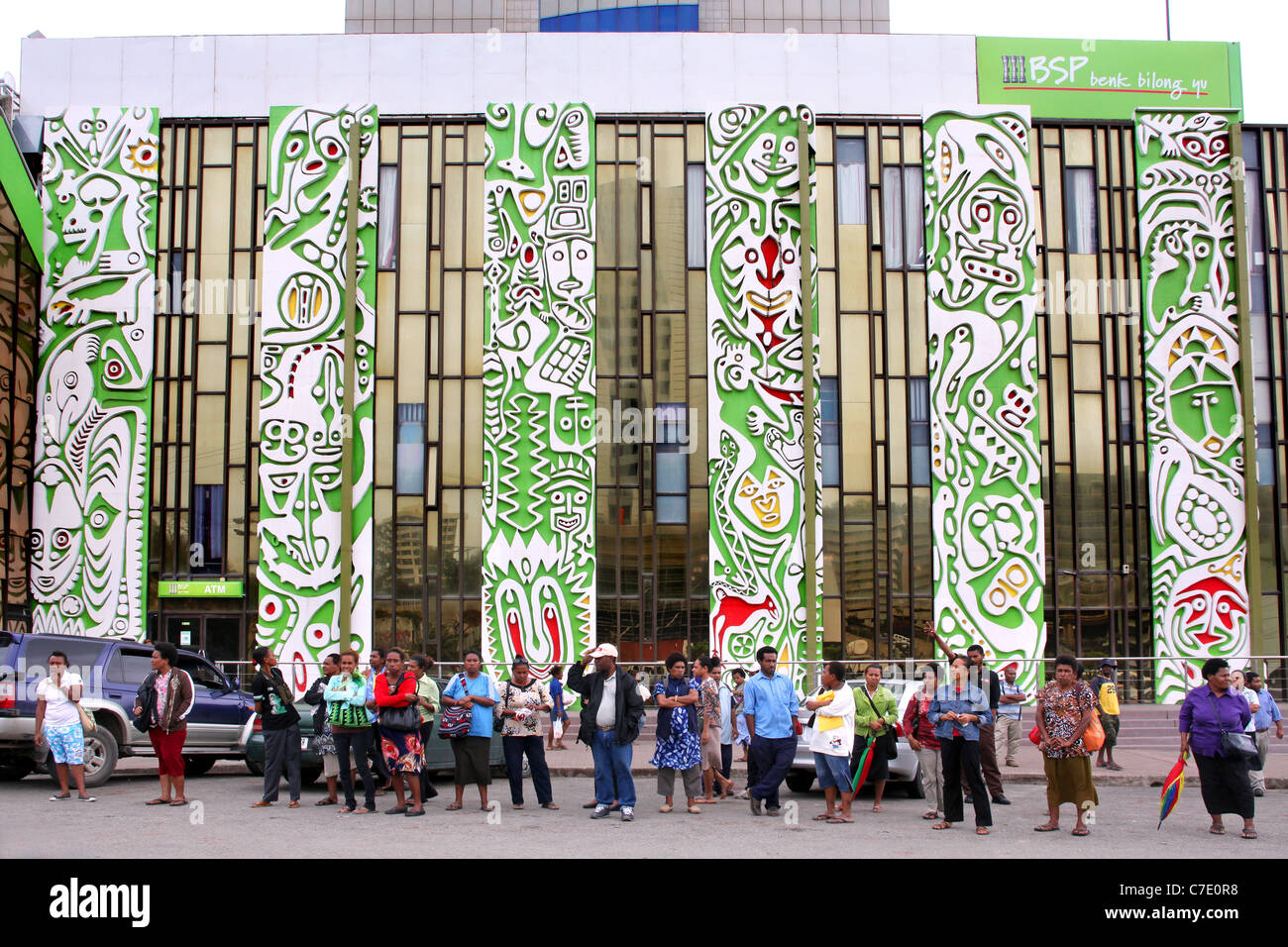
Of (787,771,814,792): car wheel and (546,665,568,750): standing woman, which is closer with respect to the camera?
(787,771,814,792): car wheel

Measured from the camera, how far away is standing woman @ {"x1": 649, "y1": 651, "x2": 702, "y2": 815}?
13898mm

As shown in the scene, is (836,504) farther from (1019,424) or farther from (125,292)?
(125,292)

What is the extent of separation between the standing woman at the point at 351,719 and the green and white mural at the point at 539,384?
12880 millimetres

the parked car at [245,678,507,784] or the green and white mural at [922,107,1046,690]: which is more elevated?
the green and white mural at [922,107,1046,690]

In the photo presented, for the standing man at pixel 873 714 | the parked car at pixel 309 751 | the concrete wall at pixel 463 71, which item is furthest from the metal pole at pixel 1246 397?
the parked car at pixel 309 751

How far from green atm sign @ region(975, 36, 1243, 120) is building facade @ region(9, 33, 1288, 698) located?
335 cm

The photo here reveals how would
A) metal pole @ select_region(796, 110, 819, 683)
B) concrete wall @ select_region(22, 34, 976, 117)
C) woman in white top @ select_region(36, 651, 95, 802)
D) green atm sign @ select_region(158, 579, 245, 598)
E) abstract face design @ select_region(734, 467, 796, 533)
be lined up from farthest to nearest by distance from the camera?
concrete wall @ select_region(22, 34, 976, 117)
green atm sign @ select_region(158, 579, 245, 598)
abstract face design @ select_region(734, 467, 796, 533)
metal pole @ select_region(796, 110, 819, 683)
woman in white top @ select_region(36, 651, 95, 802)

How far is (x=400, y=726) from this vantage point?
13336 mm

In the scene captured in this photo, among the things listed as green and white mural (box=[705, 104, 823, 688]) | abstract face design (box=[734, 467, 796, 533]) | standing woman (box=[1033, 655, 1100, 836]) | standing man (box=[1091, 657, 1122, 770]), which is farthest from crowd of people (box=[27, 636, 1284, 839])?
abstract face design (box=[734, 467, 796, 533])

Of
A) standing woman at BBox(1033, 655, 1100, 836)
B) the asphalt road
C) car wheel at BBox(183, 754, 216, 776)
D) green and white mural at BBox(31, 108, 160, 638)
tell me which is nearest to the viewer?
the asphalt road

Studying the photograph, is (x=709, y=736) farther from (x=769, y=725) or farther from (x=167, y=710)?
(x=167, y=710)

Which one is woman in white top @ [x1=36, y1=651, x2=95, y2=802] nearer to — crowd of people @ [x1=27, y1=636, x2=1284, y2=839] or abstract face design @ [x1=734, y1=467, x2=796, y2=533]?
crowd of people @ [x1=27, y1=636, x2=1284, y2=839]

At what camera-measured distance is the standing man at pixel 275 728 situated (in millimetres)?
14016

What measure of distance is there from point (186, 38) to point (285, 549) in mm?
14699
